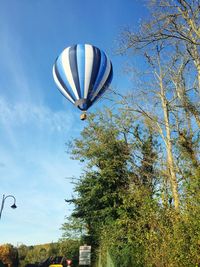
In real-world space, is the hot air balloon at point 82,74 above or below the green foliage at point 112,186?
above

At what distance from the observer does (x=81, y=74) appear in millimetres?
23203

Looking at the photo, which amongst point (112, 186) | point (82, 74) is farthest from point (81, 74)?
point (112, 186)

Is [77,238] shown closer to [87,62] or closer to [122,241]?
[122,241]

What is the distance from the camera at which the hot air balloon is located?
23016 mm

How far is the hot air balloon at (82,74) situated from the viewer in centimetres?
2302

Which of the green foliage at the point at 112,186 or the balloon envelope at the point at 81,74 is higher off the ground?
the balloon envelope at the point at 81,74

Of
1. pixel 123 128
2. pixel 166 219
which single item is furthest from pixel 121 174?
pixel 166 219

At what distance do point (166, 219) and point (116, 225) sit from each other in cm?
1227

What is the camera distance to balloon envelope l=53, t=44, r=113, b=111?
23031 mm

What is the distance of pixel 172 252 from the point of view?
36.2 ft

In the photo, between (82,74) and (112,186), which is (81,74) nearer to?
(82,74)

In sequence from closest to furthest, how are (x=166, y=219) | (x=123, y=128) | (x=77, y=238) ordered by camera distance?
1. (x=166, y=219)
2. (x=123, y=128)
3. (x=77, y=238)

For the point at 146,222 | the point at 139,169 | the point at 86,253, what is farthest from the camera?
the point at 139,169

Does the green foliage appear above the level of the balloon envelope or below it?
below
